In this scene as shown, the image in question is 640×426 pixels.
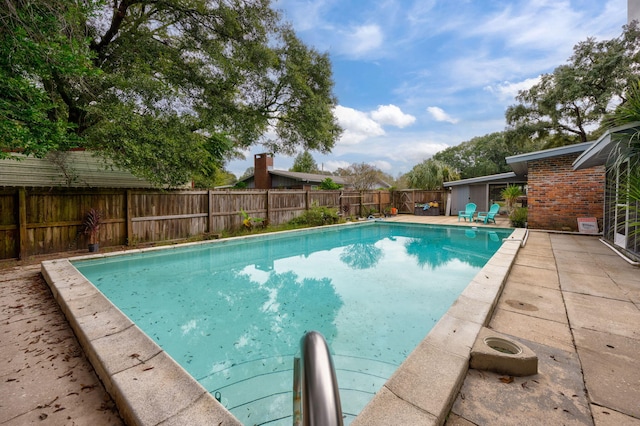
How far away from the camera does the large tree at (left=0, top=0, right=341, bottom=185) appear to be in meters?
4.21

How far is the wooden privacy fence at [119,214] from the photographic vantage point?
5.96 m

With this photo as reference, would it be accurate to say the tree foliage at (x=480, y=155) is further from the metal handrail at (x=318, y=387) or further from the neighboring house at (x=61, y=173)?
the metal handrail at (x=318, y=387)

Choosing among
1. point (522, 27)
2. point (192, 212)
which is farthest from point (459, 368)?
point (522, 27)

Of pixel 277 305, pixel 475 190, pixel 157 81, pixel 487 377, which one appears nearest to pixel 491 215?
pixel 475 190

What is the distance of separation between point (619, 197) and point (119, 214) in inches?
424

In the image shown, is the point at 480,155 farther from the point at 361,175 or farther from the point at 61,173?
the point at 61,173

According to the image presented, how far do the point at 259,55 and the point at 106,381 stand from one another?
31.4ft

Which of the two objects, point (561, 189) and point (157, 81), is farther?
point (561, 189)

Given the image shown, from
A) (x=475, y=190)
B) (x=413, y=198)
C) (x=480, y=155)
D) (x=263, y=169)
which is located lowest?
(x=413, y=198)

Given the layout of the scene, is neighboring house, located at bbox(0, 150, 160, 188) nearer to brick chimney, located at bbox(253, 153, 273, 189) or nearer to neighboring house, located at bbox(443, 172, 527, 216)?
brick chimney, located at bbox(253, 153, 273, 189)

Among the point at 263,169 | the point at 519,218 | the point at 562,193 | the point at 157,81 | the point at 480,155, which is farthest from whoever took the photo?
the point at 480,155

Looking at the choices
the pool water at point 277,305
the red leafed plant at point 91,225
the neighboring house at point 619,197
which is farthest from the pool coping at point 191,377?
the red leafed plant at point 91,225

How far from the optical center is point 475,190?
16406mm

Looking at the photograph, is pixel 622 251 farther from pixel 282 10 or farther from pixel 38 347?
pixel 282 10
